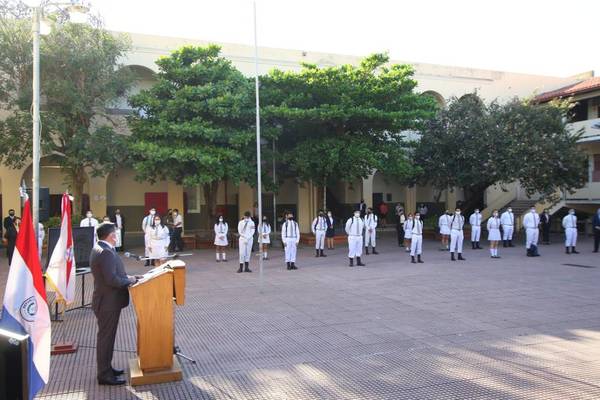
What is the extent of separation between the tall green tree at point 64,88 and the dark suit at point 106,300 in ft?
48.3

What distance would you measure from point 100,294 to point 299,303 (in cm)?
522

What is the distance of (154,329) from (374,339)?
3.35 m

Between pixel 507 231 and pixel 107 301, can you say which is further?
pixel 507 231

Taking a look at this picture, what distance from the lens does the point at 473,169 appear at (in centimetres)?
2381

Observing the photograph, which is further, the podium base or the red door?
the red door

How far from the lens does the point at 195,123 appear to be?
64.4ft

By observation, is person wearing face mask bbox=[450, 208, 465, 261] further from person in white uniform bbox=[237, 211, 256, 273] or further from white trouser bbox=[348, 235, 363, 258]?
person in white uniform bbox=[237, 211, 256, 273]

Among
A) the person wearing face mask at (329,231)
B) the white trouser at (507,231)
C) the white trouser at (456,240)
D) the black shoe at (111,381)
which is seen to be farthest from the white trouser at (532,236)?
the black shoe at (111,381)

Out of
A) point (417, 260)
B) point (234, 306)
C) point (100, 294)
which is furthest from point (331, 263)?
point (100, 294)

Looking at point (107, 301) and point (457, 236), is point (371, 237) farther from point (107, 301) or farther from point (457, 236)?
point (107, 301)

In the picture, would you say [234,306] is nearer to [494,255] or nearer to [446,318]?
[446,318]

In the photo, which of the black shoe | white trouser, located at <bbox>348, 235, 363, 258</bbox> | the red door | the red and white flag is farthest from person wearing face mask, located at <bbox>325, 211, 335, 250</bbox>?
the black shoe

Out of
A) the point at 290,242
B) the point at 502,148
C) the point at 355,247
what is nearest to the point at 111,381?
the point at 290,242

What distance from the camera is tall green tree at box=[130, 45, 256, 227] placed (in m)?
19.3
